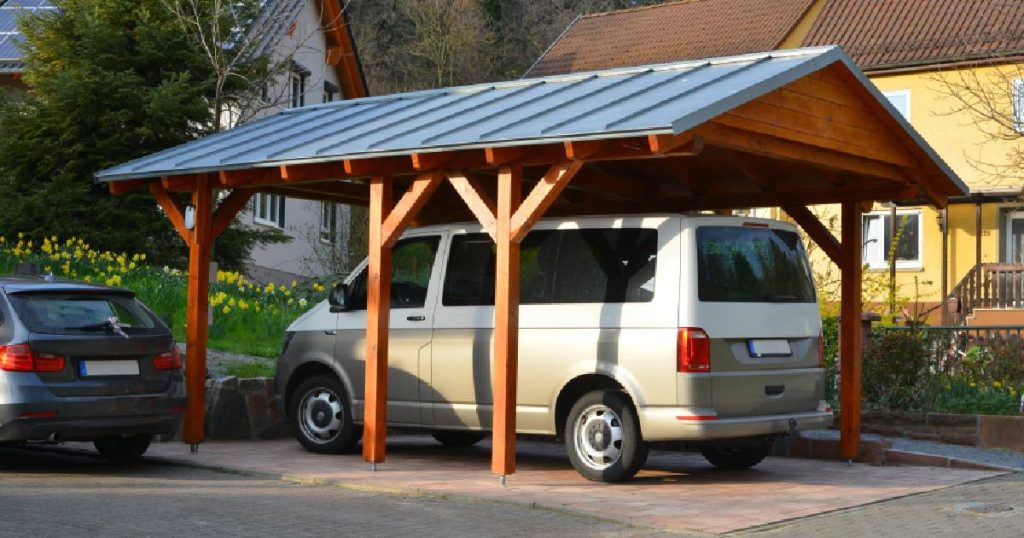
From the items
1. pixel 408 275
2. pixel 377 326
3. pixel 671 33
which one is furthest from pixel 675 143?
pixel 671 33

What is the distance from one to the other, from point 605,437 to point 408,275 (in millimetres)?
2734

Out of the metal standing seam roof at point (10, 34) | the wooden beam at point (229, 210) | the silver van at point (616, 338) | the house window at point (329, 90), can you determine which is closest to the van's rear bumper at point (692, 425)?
the silver van at point (616, 338)

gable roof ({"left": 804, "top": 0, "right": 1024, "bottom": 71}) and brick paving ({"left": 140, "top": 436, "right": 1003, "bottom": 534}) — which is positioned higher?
gable roof ({"left": 804, "top": 0, "right": 1024, "bottom": 71})

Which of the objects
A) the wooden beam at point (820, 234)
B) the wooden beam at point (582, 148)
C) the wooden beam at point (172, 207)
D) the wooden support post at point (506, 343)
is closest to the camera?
the wooden beam at point (582, 148)

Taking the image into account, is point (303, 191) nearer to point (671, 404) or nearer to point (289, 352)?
point (289, 352)

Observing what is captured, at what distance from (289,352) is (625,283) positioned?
3.91 meters

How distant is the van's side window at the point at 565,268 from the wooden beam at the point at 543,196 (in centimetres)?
78

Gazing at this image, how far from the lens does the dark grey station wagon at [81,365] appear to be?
1080 cm

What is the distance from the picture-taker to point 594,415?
11188 millimetres

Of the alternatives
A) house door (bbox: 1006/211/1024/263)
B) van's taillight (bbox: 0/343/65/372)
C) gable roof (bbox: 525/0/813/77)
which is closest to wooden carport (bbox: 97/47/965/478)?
van's taillight (bbox: 0/343/65/372)

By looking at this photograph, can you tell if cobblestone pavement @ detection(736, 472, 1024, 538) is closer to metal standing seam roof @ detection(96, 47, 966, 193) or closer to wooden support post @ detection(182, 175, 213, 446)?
metal standing seam roof @ detection(96, 47, 966, 193)

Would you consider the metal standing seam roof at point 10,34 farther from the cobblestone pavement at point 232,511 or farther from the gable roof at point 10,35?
the cobblestone pavement at point 232,511

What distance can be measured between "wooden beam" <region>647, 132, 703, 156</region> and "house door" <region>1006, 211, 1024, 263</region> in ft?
83.4

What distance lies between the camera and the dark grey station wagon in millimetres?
10797
